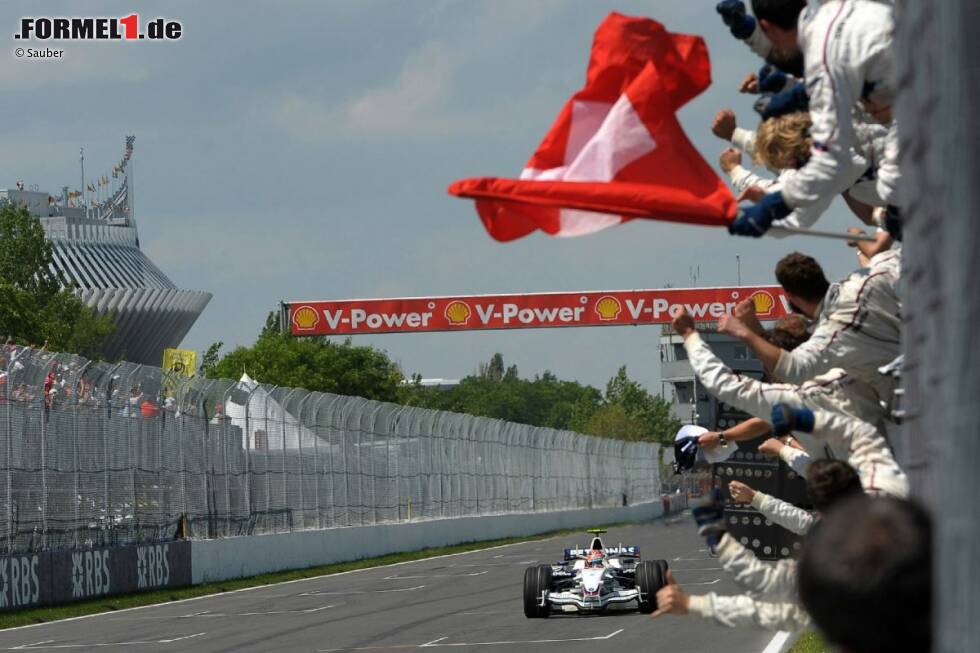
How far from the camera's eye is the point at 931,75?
2.59 metres

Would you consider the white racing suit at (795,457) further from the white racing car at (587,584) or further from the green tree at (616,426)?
the green tree at (616,426)

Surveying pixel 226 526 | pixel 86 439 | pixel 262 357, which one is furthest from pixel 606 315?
pixel 86 439

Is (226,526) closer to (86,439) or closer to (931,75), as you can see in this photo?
(86,439)

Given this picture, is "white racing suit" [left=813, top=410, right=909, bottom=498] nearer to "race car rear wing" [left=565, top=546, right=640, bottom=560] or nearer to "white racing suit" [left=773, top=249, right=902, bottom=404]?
"white racing suit" [left=773, top=249, right=902, bottom=404]

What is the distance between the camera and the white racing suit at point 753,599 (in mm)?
4879

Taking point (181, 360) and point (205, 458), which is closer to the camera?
point (205, 458)

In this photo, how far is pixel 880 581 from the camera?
87.1 inches

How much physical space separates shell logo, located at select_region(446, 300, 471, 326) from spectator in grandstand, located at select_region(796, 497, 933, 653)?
7233 cm

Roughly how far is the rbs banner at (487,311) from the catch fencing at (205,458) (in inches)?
722

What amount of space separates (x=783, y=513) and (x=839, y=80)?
2.76 meters

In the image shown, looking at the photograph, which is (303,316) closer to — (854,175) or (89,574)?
(89,574)

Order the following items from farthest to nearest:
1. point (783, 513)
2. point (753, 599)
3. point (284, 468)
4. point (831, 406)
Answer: point (284, 468)
point (783, 513)
point (831, 406)
point (753, 599)

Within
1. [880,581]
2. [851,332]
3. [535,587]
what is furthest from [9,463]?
[880,581]

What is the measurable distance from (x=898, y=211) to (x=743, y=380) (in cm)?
92
